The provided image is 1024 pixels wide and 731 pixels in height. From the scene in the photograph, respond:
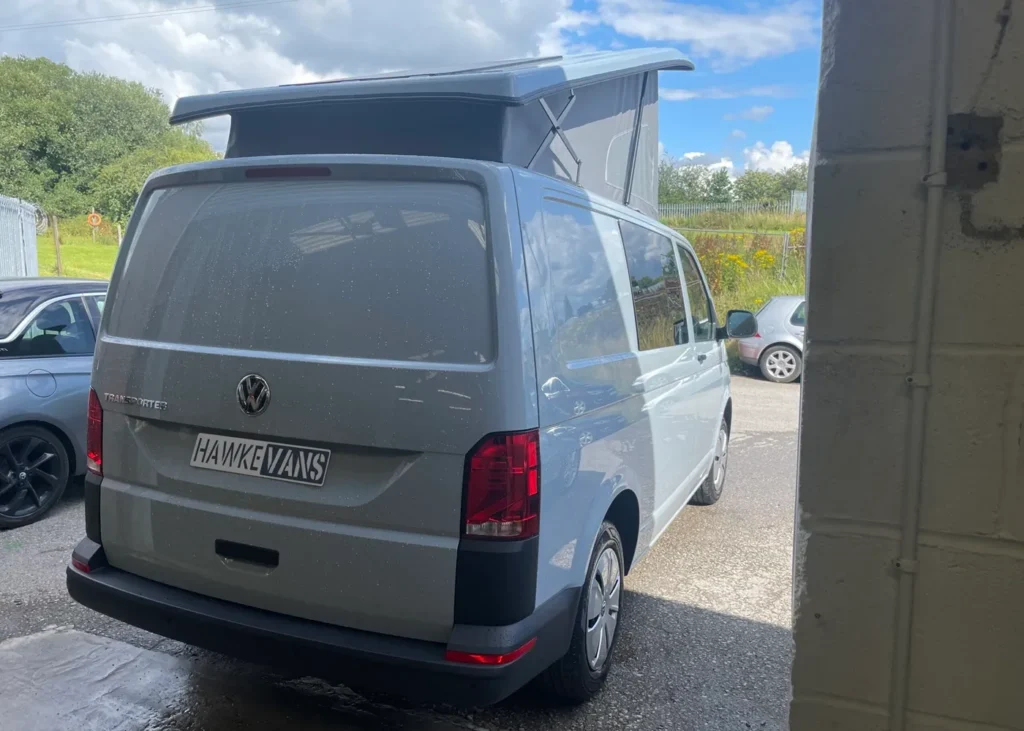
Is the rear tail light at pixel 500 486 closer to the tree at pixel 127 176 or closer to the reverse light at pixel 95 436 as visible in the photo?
the reverse light at pixel 95 436

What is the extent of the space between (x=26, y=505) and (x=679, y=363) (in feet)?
14.1

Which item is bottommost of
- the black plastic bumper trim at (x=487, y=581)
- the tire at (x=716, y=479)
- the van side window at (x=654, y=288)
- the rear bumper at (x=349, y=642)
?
the tire at (x=716, y=479)

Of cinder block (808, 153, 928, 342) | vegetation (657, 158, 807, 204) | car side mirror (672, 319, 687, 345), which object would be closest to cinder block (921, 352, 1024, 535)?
cinder block (808, 153, 928, 342)

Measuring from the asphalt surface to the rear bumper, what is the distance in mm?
473

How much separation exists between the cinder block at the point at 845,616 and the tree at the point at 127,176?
37.8m

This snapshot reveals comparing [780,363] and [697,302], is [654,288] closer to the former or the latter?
[697,302]

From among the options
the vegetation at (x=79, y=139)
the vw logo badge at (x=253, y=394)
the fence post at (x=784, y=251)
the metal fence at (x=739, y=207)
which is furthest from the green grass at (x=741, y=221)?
the vegetation at (x=79, y=139)

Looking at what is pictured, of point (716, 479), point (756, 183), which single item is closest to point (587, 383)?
point (716, 479)

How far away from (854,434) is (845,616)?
44 cm

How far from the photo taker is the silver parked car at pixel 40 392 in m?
5.00

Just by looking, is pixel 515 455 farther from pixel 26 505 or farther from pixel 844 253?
pixel 26 505

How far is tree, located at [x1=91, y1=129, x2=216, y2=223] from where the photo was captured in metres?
39.7

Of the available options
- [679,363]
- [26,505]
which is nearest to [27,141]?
[26,505]

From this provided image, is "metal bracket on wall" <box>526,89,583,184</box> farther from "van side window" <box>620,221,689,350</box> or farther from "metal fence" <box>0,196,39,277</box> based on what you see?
"metal fence" <box>0,196,39,277</box>
